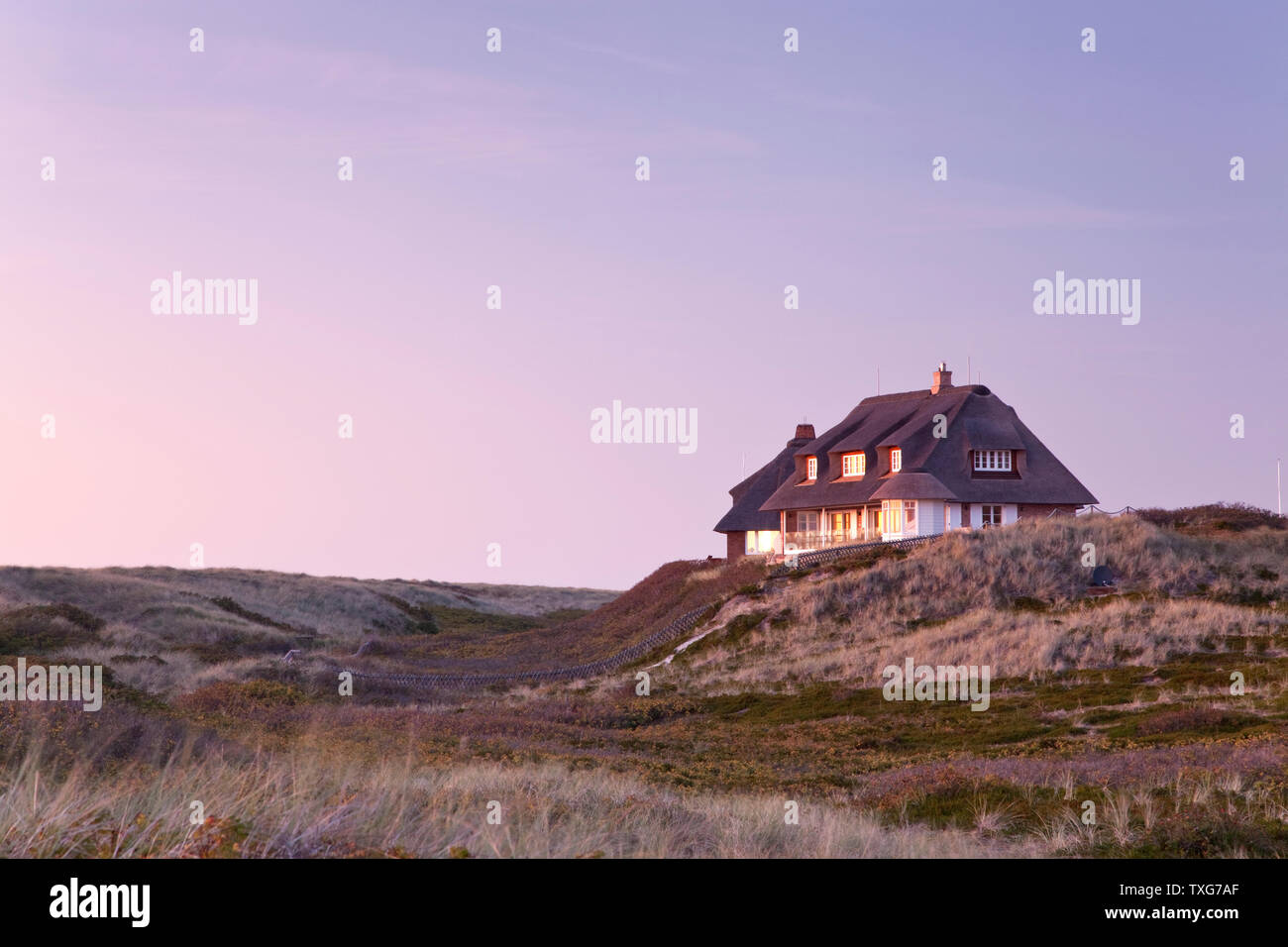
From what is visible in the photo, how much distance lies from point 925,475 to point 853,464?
6854 millimetres

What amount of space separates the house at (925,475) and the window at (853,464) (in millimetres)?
53

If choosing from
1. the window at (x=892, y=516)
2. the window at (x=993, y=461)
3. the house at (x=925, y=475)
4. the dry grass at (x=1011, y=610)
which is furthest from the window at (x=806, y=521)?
the dry grass at (x=1011, y=610)

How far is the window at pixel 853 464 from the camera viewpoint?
181ft

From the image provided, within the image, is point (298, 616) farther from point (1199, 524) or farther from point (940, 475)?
point (1199, 524)

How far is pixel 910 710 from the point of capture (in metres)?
27.3

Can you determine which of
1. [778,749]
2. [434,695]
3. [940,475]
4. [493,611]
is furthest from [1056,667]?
[493,611]

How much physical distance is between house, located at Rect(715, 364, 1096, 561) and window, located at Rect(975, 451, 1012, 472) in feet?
0.16

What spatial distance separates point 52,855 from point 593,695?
96.9 ft

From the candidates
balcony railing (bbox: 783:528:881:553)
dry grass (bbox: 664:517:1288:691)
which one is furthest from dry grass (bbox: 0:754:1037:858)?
balcony railing (bbox: 783:528:881:553)

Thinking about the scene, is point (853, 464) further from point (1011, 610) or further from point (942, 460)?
point (1011, 610)

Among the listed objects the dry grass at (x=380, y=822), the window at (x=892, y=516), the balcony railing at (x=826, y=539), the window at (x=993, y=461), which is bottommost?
the dry grass at (x=380, y=822)

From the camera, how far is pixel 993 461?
52500 mm

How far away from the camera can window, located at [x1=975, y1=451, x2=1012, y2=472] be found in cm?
5222

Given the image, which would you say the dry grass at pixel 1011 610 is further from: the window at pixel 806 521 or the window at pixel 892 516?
the window at pixel 806 521
